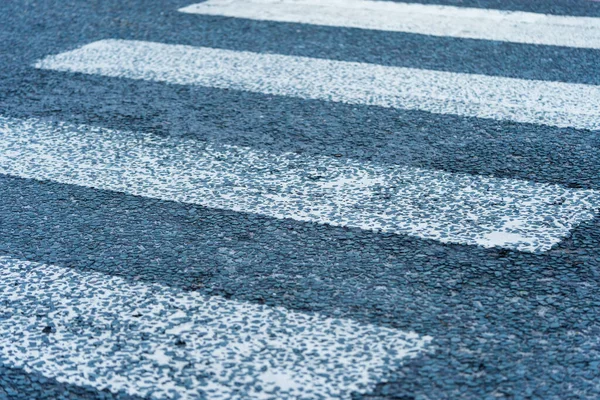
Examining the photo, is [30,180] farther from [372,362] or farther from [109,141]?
[372,362]

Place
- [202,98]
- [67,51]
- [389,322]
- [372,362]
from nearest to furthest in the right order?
[372,362] → [389,322] → [202,98] → [67,51]

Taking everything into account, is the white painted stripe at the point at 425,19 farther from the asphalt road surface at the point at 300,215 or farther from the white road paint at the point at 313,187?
the white road paint at the point at 313,187

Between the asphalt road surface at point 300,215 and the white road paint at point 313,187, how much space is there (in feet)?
0.04

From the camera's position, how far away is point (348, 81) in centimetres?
454

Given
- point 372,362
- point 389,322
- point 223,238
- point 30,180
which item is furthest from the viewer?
point 30,180

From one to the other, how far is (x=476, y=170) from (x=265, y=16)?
284 cm

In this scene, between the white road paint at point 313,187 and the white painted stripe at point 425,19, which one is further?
the white painted stripe at point 425,19

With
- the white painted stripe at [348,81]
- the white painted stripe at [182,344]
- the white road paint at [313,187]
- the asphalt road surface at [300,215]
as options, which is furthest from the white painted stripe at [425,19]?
the white painted stripe at [182,344]

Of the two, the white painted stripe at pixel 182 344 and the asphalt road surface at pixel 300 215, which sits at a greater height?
the white painted stripe at pixel 182 344

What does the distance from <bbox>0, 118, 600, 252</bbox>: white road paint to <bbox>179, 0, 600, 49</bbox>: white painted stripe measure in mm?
2265

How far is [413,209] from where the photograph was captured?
3113mm

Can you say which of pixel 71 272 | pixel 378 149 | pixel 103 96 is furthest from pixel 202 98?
pixel 71 272

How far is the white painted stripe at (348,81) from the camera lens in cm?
415

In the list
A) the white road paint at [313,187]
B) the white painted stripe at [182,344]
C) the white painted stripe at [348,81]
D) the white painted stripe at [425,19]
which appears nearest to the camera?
the white painted stripe at [182,344]
